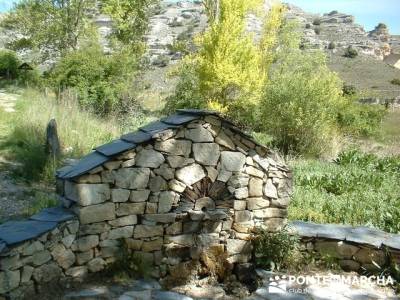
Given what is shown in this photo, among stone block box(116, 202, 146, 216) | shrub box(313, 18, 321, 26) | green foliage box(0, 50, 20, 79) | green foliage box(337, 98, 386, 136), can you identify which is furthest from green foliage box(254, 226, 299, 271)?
shrub box(313, 18, 321, 26)

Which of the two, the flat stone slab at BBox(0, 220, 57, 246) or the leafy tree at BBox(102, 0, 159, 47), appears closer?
the flat stone slab at BBox(0, 220, 57, 246)

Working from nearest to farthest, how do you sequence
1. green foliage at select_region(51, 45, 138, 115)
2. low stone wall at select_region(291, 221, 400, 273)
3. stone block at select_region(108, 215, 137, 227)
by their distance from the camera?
stone block at select_region(108, 215, 137, 227), low stone wall at select_region(291, 221, 400, 273), green foliage at select_region(51, 45, 138, 115)

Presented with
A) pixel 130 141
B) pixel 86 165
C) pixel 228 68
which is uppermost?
pixel 228 68

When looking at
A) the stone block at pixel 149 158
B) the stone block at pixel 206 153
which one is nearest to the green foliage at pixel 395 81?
the stone block at pixel 206 153

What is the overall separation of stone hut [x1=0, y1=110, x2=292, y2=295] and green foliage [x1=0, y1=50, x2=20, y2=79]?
1545 cm

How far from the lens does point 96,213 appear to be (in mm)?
4047

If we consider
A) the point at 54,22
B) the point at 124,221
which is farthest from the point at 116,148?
the point at 54,22

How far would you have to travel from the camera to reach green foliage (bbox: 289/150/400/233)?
19.8 feet

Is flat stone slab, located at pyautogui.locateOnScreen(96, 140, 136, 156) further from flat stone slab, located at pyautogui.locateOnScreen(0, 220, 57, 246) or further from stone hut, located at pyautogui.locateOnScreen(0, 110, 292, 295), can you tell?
flat stone slab, located at pyautogui.locateOnScreen(0, 220, 57, 246)

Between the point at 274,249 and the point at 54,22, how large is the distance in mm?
15631

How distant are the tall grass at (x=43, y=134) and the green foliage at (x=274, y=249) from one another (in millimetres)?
3662

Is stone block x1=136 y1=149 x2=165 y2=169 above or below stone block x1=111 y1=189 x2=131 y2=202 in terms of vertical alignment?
above

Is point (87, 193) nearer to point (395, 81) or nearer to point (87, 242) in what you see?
point (87, 242)

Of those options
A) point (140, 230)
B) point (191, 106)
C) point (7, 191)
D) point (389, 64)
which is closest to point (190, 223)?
point (140, 230)
